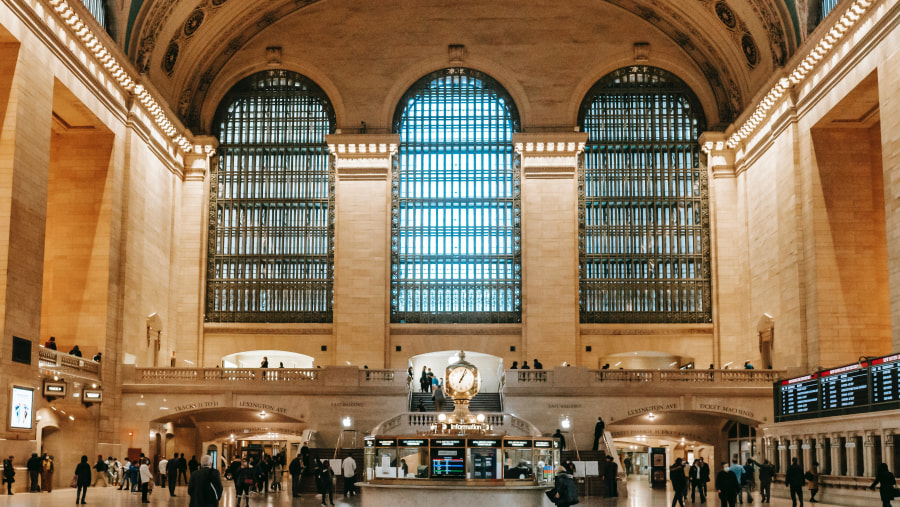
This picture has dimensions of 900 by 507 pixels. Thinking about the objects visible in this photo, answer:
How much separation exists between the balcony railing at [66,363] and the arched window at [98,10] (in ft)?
31.8

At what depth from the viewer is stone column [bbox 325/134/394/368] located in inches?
1484

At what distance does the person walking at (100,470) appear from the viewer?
28.5 metres

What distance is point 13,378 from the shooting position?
23969mm

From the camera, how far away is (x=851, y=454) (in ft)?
68.3

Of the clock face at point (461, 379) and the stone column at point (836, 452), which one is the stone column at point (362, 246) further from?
the clock face at point (461, 379)

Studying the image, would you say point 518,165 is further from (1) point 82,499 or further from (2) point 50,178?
(1) point 82,499

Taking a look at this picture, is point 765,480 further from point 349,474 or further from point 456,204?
point 456,204

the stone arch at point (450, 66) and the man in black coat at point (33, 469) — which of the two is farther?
the stone arch at point (450, 66)

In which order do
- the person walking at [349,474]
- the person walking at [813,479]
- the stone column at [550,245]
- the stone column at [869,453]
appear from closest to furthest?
the stone column at [869,453] → the person walking at [813,479] → the person walking at [349,474] → the stone column at [550,245]

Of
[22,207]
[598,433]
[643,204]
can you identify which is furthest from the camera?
[643,204]

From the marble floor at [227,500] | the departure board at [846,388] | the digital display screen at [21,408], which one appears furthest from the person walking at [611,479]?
the digital display screen at [21,408]

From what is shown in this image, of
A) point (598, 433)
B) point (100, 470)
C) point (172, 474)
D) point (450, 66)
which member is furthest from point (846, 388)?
point (450, 66)

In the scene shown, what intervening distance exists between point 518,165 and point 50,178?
16585 millimetres

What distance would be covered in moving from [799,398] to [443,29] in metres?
21.4
